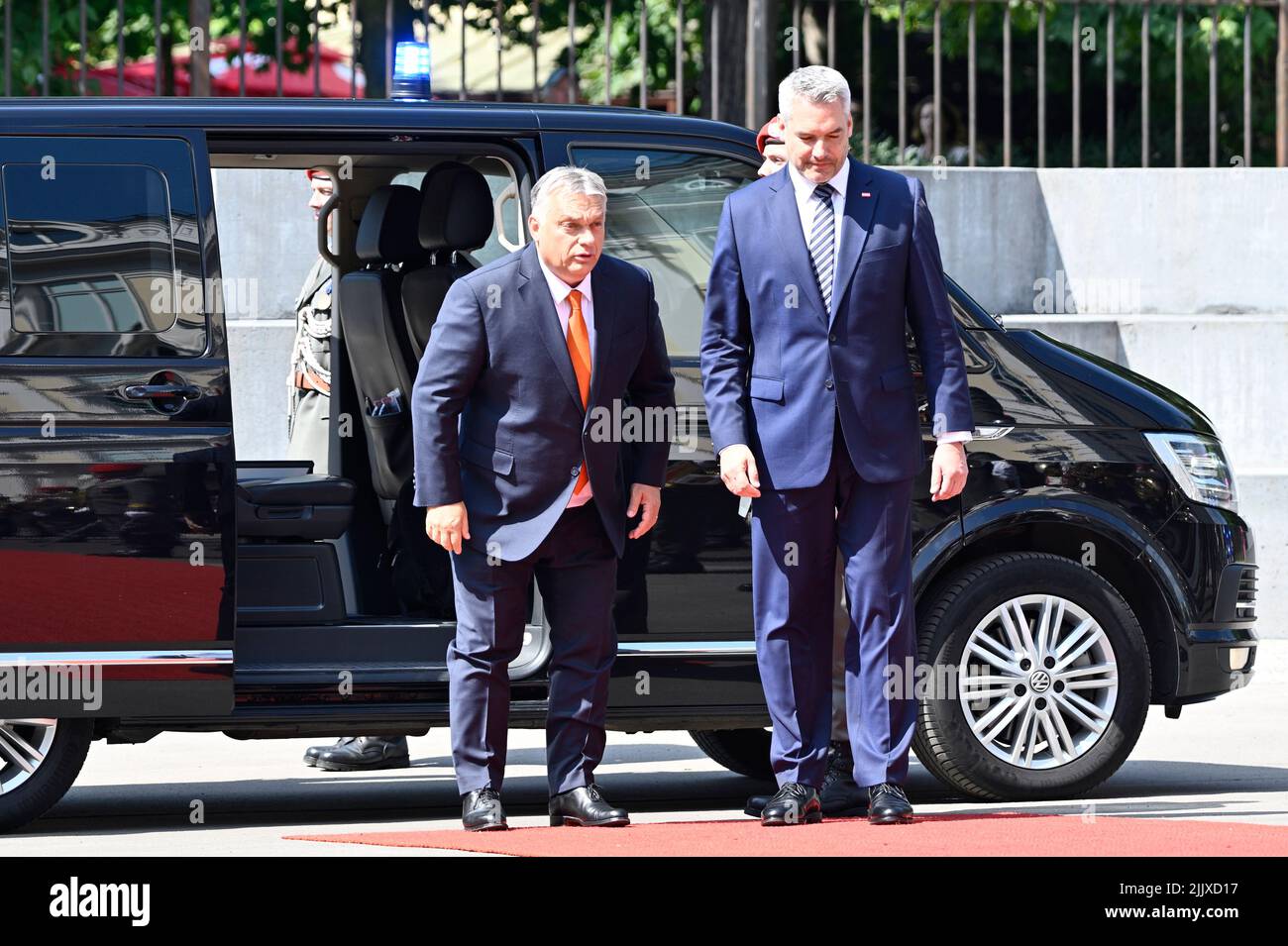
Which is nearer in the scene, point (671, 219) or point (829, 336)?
point (829, 336)

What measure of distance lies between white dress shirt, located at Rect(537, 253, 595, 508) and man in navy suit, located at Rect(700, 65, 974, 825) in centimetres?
31

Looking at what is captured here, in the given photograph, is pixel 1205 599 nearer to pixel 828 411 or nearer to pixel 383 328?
pixel 828 411

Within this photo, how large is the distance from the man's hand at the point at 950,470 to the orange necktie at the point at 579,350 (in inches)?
37.0

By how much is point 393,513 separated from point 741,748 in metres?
1.45

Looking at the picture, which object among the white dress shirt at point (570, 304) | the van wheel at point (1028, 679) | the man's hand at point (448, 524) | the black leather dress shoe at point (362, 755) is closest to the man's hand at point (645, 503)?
the white dress shirt at point (570, 304)

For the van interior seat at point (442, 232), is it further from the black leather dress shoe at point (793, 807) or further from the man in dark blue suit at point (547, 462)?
the black leather dress shoe at point (793, 807)

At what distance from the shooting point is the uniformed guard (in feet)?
25.5

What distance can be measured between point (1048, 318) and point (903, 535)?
5822mm

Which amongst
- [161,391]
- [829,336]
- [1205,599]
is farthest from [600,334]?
[1205,599]

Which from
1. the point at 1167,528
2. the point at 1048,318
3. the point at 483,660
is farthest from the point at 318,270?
the point at 1048,318

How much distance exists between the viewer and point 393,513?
7211mm

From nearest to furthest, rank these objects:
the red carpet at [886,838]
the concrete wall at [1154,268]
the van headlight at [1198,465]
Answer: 1. the red carpet at [886,838]
2. the van headlight at [1198,465]
3. the concrete wall at [1154,268]

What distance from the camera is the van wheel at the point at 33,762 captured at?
243 inches

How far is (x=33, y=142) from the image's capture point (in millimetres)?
6059
